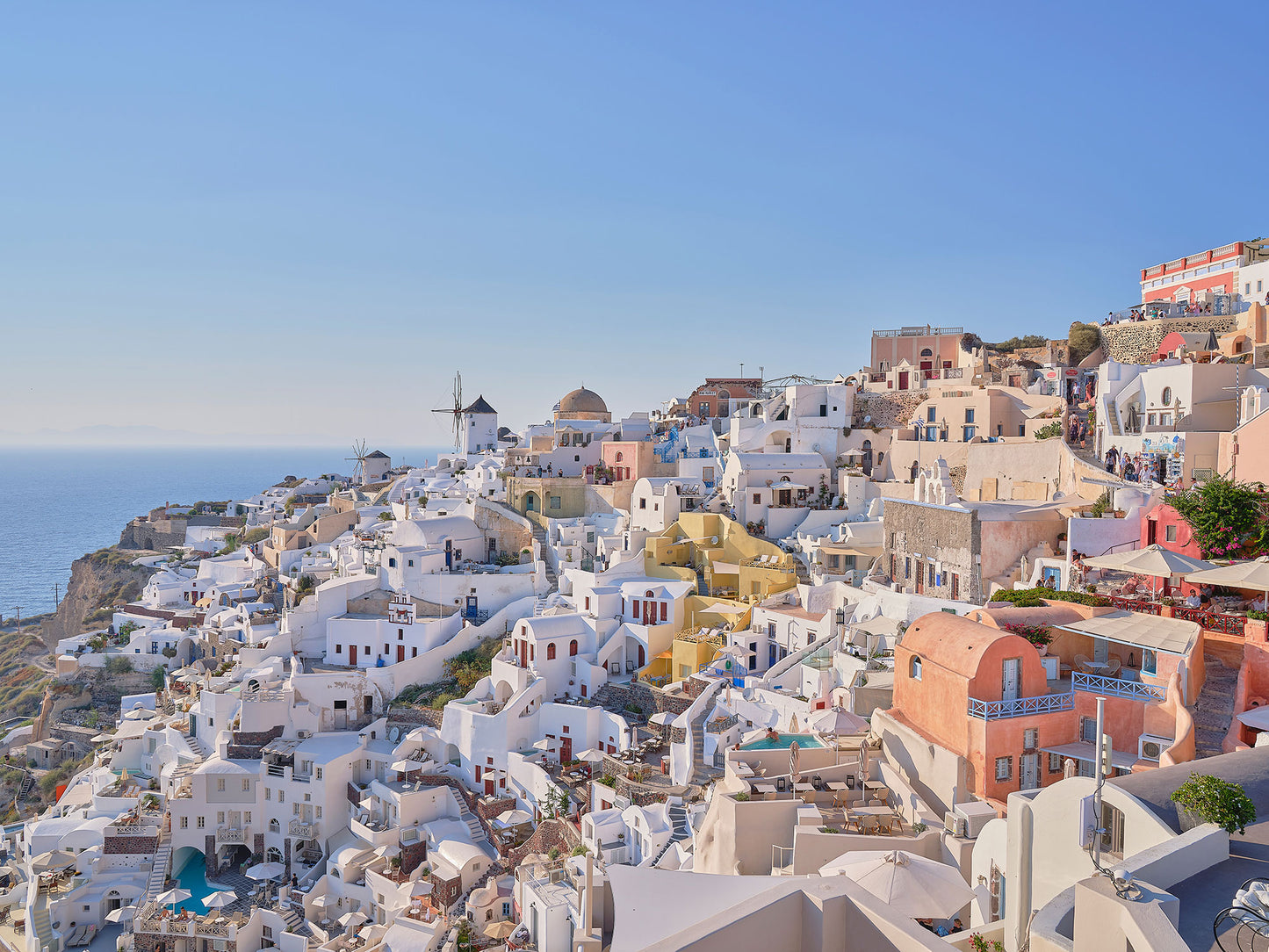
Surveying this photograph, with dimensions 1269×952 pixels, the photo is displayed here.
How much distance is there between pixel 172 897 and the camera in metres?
24.5

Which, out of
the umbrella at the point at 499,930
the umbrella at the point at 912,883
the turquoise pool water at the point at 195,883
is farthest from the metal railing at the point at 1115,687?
the turquoise pool water at the point at 195,883

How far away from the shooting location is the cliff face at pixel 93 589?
53875 mm

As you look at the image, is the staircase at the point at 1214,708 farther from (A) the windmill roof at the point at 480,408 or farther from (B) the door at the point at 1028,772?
(A) the windmill roof at the point at 480,408

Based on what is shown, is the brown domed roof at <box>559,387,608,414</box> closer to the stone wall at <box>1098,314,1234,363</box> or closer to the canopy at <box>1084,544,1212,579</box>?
the stone wall at <box>1098,314,1234,363</box>

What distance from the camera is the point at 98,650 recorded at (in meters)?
40.5

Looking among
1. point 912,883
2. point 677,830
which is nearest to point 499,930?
point 677,830

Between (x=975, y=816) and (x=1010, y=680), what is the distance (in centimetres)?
250

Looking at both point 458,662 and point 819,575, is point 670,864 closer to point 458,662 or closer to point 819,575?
point 819,575

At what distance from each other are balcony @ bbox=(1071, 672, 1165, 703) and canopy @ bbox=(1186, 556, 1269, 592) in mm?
2108

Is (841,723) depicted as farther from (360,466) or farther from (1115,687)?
(360,466)

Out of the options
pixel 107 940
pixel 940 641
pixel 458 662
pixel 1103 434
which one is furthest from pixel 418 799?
A: pixel 1103 434

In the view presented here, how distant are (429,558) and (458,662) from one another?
4.55m

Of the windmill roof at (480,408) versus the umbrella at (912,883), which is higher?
the windmill roof at (480,408)

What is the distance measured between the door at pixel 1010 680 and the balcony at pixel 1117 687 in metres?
1.17
